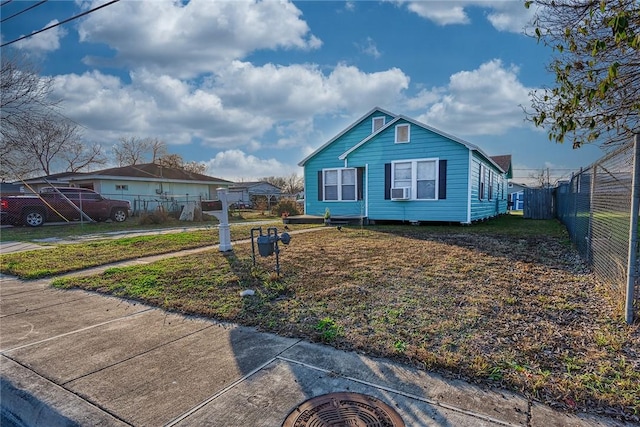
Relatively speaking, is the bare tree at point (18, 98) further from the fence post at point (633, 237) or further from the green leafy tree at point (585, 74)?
the fence post at point (633, 237)

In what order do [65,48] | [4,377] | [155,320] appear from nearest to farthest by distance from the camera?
[4,377], [155,320], [65,48]

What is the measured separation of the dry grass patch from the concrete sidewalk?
0.22 metres

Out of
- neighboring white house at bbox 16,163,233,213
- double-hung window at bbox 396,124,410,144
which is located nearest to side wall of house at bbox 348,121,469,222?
double-hung window at bbox 396,124,410,144

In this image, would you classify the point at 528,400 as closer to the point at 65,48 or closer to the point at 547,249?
the point at 547,249

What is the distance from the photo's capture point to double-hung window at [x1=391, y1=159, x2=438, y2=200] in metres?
12.3

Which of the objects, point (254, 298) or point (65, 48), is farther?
point (65, 48)

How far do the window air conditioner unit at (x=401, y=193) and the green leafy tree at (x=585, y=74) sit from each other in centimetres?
822

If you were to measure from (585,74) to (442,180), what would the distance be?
29.1 feet

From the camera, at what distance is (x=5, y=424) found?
2240 millimetres

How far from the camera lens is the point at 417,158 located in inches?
488

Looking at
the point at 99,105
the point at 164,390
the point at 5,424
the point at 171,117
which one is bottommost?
the point at 5,424

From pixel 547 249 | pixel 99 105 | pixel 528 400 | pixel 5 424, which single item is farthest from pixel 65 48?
pixel 547 249

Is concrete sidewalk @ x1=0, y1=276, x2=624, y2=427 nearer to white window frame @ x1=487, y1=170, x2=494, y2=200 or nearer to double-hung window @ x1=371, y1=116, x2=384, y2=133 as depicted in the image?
double-hung window @ x1=371, y1=116, x2=384, y2=133

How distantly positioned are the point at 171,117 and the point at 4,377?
1882 cm
